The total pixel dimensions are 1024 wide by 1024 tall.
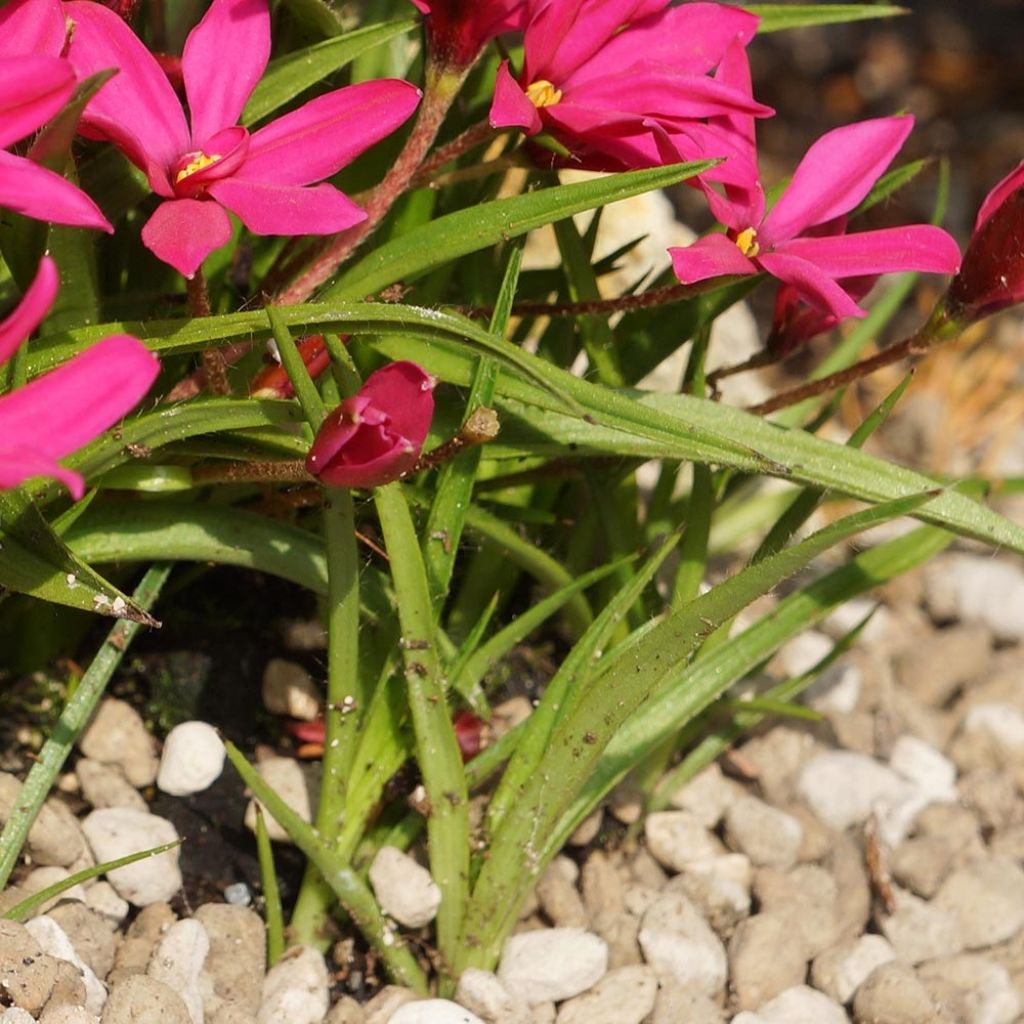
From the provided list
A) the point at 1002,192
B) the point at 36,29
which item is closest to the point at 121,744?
the point at 36,29

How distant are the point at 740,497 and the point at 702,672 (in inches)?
20.1

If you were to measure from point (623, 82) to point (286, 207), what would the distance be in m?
0.27

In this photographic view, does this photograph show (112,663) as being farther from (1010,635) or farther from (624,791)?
(1010,635)

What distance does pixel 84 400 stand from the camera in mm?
750

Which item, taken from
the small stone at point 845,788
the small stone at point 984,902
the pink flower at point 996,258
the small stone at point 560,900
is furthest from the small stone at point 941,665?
the pink flower at point 996,258

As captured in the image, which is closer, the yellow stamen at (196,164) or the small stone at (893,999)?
the yellow stamen at (196,164)

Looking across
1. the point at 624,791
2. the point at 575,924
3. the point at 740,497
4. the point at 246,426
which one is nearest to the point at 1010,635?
the point at 740,497

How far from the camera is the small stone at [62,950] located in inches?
40.7

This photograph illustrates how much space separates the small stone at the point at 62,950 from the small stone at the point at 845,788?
75 cm

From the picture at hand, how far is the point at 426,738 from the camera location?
3.54ft

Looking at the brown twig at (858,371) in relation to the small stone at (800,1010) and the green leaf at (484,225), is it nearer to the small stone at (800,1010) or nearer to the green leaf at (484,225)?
the green leaf at (484,225)

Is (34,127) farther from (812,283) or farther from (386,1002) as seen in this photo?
(386,1002)

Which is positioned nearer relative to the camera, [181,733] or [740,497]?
[181,733]

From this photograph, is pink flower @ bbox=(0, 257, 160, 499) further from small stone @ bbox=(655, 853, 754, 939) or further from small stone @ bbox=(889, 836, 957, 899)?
small stone @ bbox=(889, 836, 957, 899)
